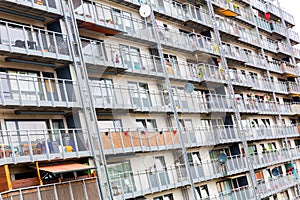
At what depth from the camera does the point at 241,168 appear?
27781 mm

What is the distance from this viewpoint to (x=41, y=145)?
16016 mm

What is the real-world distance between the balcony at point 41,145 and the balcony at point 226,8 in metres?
16.9

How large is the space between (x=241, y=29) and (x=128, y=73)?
16.3 meters

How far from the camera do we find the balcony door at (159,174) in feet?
67.4

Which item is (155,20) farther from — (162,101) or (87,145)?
(87,145)

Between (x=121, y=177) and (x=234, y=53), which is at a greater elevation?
(x=234, y=53)

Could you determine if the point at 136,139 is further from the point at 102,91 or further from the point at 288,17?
the point at 288,17

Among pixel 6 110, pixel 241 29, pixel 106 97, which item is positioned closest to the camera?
pixel 6 110

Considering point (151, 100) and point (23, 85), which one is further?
point (151, 100)

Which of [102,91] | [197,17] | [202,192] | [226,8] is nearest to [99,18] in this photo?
[102,91]

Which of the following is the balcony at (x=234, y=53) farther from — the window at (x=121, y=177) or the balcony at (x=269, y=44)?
the window at (x=121, y=177)

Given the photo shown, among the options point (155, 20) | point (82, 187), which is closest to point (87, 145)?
point (82, 187)

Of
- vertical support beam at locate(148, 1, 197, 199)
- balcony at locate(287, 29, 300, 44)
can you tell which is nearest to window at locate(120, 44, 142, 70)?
vertical support beam at locate(148, 1, 197, 199)

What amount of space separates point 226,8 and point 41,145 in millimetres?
20144
